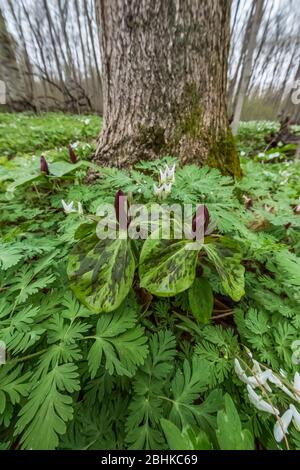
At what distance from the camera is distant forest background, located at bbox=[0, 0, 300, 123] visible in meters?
13.9

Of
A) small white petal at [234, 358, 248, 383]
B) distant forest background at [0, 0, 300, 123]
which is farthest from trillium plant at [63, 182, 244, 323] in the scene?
distant forest background at [0, 0, 300, 123]

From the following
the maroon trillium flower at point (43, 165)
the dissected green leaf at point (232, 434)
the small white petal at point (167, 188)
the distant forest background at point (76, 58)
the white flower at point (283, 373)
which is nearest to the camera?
the dissected green leaf at point (232, 434)

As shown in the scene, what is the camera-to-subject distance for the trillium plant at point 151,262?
0.81m

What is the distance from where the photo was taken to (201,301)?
34.9 inches

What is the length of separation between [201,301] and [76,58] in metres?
20.9

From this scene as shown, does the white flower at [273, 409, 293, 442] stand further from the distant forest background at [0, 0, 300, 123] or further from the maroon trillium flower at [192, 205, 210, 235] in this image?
the distant forest background at [0, 0, 300, 123]

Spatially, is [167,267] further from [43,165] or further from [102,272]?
[43,165]

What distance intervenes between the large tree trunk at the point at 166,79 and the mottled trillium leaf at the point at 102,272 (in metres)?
1.12

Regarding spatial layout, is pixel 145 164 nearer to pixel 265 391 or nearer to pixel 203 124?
pixel 203 124

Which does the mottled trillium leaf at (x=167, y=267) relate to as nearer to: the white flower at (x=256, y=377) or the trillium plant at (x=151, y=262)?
the trillium plant at (x=151, y=262)

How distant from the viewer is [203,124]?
188 cm

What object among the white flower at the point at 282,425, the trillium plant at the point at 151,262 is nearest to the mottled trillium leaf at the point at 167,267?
the trillium plant at the point at 151,262

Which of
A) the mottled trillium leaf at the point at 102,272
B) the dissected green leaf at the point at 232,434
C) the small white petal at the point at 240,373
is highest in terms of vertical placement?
the mottled trillium leaf at the point at 102,272
